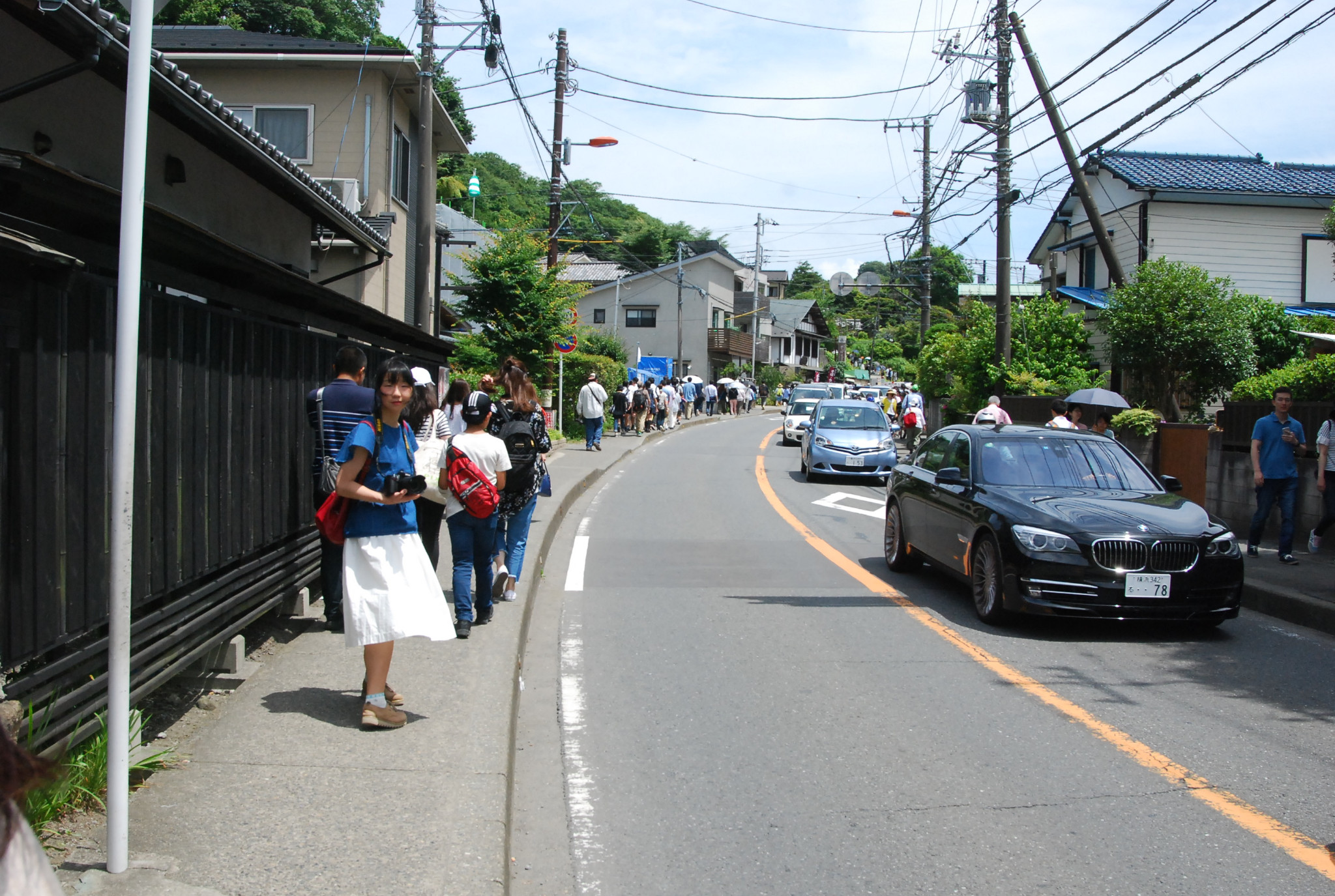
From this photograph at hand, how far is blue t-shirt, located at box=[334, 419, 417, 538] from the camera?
4.96m

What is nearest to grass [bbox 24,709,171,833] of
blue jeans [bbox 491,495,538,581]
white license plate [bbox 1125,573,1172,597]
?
blue jeans [bbox 491,495,538,581]

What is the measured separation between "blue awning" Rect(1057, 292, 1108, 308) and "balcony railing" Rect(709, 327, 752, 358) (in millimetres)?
34817

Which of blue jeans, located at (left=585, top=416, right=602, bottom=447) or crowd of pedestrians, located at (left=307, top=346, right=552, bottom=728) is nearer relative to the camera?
crowd of pedestrians, located at (left=307, top=346, right=552, bottom=728)

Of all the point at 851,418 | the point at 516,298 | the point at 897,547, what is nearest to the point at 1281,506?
the point at 897,547

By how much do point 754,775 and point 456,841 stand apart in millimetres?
1588

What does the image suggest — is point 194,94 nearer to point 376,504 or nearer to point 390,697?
point 376,504

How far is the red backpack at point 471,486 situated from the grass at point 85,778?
2.56 m

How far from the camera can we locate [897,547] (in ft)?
35.1

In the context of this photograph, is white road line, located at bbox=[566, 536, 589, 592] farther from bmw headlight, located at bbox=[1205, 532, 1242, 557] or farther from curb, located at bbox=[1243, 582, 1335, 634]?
curb, located at bbox=[1243, 582, 1335, 634]

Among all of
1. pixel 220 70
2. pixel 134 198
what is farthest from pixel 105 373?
pixel 220 70

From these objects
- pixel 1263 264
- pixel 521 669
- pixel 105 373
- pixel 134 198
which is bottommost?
pixel 521 669

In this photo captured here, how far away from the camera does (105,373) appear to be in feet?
14.0

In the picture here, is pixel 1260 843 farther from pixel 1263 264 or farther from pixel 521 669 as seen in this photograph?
pixel 1263 264

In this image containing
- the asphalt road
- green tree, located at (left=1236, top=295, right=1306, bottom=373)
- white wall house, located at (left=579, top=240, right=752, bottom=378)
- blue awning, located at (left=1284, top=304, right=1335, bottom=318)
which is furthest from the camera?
white wall house, located at (left=579, top=240, right=752, bottom=378)
